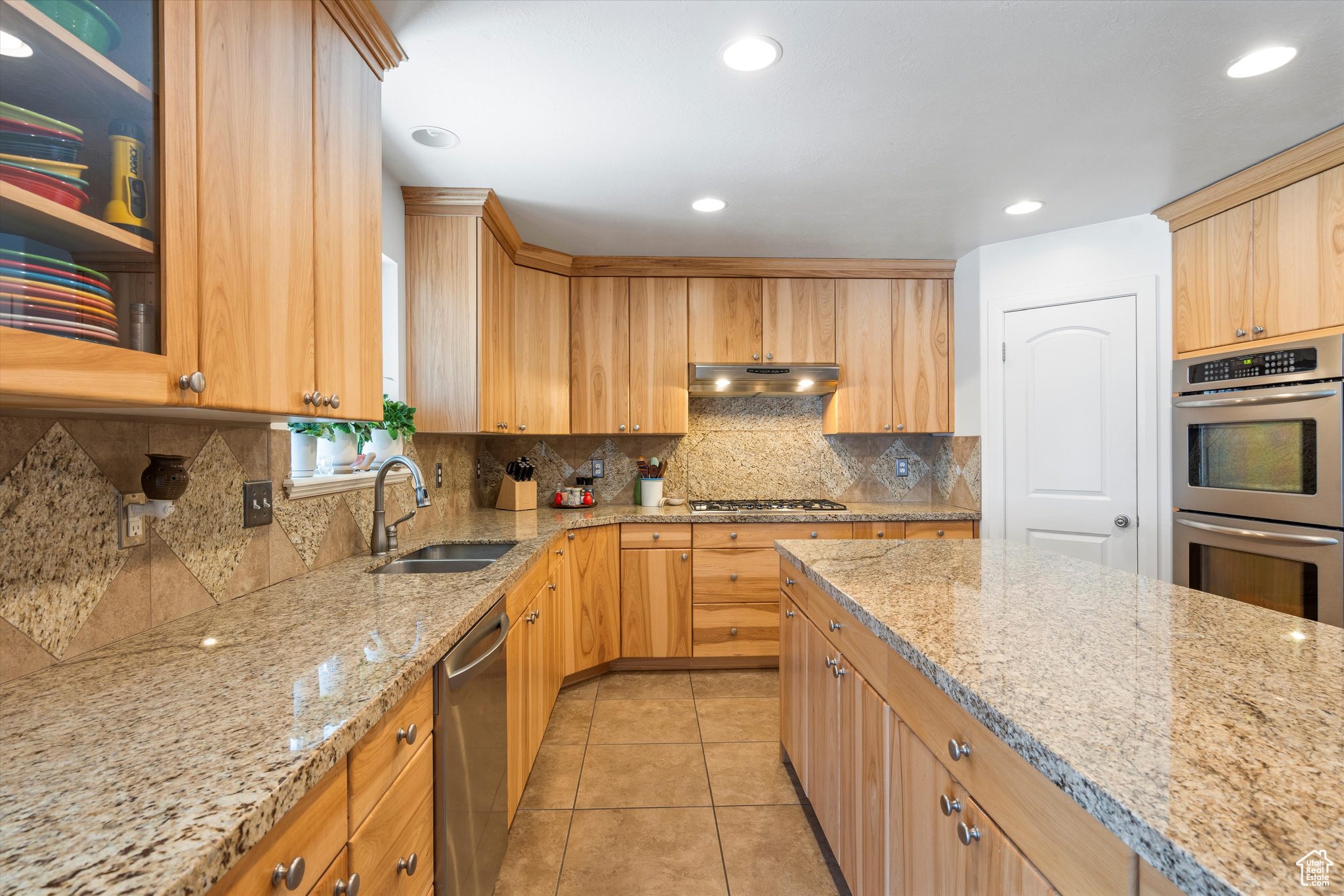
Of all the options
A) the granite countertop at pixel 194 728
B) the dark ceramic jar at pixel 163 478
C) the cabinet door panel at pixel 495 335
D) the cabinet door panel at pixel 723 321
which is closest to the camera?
the granite countertop at pixel 194 728

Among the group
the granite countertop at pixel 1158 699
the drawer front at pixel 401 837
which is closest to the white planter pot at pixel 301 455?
the drawer front at pixel 401 837

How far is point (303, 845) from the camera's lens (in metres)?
0.73

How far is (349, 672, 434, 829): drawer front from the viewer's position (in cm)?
86

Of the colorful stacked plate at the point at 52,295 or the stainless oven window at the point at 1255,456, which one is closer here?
the colorful stacked plate at the point at 52,295

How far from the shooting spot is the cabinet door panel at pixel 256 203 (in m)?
0.96

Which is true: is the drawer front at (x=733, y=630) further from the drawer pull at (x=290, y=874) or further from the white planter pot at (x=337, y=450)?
the drawer pull at (x=290, y=874)

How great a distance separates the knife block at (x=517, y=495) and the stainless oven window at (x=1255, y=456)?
129 inches

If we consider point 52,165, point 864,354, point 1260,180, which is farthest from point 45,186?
point 1260,180

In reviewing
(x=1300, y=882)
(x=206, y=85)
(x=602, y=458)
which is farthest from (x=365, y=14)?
(x=602, y=458)

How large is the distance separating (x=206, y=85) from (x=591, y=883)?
2046 millimetres

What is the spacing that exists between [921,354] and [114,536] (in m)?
3.69

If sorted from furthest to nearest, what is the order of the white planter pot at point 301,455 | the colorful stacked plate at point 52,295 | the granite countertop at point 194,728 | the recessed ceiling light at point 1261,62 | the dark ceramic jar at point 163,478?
1. the white planter pot at point 301,455
2. the recessed ceiling light at point 1261,62
3. the dark ceramic jar at point 163,478
4. the colorful stacked plate at point 52,295
5. the granite countertop at point 194,728

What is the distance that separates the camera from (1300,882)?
48 cm

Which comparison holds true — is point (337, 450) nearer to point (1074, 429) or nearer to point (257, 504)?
point (257, 504)
